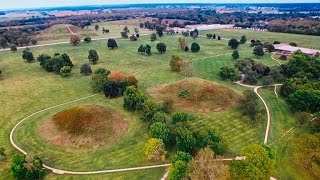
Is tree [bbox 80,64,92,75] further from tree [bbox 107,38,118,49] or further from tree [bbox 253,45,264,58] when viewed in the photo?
tree [bbox 253,45,264,58]

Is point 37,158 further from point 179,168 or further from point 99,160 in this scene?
point 179,168

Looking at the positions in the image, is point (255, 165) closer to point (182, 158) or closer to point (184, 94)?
point (182, 158)

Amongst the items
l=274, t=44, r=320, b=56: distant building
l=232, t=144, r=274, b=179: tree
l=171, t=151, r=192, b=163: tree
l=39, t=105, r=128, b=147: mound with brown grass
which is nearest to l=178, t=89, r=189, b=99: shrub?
l=39, t=105, r=128, b=147: mound with brown grass

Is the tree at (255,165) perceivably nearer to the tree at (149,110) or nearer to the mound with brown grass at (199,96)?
the tree at (149,110)

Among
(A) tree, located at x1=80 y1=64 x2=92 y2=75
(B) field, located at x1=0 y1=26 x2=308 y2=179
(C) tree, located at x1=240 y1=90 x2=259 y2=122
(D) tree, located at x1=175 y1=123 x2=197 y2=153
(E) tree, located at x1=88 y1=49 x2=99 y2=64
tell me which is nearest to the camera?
(D) tree, located at x1=175 y1=123 x2=197 y2=153

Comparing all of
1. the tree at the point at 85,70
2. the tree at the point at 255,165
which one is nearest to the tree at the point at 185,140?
the tree at the point at 255,165

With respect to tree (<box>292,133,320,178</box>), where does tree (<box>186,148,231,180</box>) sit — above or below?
above
